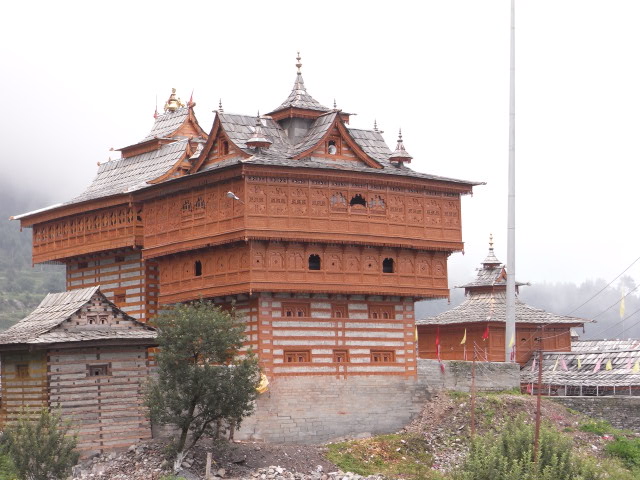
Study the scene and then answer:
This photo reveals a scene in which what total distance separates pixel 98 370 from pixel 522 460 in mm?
15540

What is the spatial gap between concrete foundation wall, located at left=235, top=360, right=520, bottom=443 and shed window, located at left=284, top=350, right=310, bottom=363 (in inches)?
25.1

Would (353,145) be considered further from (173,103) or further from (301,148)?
(173,103)

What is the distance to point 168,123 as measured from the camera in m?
62.4

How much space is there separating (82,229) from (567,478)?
2638 centimetres

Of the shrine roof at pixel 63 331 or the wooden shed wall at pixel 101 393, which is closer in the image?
the shrine roof at pixel 63 331

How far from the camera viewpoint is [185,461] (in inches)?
1794

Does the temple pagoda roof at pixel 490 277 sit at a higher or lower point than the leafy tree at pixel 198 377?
higher

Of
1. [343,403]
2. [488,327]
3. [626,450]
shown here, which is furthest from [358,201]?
[488,327]

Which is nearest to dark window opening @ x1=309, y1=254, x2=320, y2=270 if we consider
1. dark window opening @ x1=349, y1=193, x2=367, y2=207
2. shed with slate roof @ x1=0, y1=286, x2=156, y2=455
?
dark window opening @ x1=349, y1=193, x2=367, y2=207

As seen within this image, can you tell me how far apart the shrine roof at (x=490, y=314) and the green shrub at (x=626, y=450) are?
55.2 ft

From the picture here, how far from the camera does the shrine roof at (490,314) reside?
69500 millimetres

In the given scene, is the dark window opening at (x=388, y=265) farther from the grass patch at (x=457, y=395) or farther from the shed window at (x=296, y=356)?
the grass patch at (x=457, y=395)

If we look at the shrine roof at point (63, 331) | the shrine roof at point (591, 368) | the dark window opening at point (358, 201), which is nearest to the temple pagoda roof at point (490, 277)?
the shrine roof at point (591, 368)

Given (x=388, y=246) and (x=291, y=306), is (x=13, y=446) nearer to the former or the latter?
(x=291, y=306)
